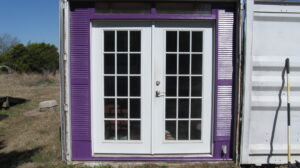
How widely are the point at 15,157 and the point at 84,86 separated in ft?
5.48

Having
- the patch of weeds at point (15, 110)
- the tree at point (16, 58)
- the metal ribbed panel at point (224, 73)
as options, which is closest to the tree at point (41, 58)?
the tree at point (16, 58)

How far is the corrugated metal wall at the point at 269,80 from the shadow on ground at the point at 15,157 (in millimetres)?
3271

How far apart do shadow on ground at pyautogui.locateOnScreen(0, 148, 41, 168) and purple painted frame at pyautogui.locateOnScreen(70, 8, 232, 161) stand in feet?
2.73

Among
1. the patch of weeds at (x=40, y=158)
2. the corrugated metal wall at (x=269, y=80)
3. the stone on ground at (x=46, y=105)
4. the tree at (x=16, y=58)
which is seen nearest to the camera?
the corrugated metal wall at (x=269, y=80)

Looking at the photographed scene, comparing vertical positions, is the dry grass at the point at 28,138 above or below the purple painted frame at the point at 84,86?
below

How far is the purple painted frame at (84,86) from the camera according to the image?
10.2ft

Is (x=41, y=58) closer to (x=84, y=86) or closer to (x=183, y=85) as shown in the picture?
(x=84, y=86)

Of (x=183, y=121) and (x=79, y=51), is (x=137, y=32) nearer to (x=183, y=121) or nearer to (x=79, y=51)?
(x=79, y=51)

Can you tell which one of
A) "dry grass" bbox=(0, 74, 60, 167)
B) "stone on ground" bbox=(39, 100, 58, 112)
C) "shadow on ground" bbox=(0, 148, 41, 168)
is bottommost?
"shadow on ground" bbox=(0, 148, 41, 168)

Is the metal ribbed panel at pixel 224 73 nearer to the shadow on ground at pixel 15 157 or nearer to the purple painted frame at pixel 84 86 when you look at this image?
the purple painted frame at pixel 84 86

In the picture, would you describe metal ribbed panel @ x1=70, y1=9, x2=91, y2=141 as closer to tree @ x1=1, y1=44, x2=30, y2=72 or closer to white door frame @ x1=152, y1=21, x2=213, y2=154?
white door frame @ x1=152, y1=21, x2=213, y2=154

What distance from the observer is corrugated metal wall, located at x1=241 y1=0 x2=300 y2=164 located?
306 centimetres

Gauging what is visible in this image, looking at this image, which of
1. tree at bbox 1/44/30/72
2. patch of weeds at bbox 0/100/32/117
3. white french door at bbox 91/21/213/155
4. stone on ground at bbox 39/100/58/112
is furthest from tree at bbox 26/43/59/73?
white french door at bbox 91/21/213/155

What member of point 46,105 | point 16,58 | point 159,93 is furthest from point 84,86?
point 16,58
